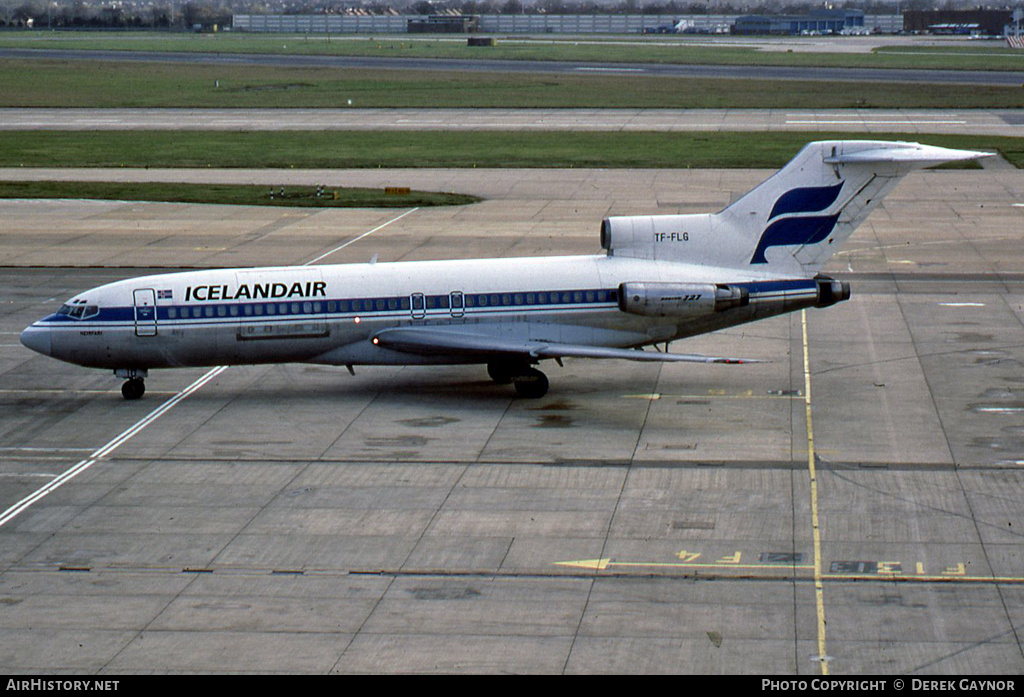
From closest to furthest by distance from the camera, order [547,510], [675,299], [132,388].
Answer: [547,510], [675,299], [132,388]

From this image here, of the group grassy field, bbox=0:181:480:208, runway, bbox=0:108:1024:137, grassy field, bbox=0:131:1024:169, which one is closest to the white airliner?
grassy field, bbox=0:181:480:208

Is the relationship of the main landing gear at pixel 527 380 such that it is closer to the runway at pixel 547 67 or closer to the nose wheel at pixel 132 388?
the nose wheel at pixel 132 388

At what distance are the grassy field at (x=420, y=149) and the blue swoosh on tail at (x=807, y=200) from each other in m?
38.1

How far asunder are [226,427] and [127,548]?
25.6ft

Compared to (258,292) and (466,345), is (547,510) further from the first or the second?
(258,292)

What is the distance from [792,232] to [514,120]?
6439 cm

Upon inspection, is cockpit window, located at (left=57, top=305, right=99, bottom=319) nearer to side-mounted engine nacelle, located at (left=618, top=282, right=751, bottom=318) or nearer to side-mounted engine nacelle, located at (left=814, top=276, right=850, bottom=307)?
side-mounted engine nacelle, located at (left=618, top=282, right=751, bottom=318)

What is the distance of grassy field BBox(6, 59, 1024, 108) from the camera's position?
4188 inches

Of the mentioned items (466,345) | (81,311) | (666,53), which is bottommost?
(466,345)

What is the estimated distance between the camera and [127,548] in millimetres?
23828

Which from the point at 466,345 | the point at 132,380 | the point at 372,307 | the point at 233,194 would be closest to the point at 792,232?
the point at 466,345

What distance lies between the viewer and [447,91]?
4656 inches
